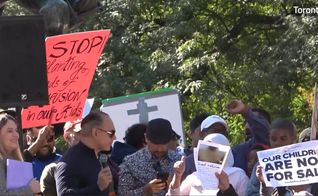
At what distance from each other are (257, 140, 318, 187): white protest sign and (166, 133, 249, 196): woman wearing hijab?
0.92ft

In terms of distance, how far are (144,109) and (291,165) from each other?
3879mm

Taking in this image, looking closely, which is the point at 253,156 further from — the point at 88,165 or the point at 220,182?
the point at 88,165

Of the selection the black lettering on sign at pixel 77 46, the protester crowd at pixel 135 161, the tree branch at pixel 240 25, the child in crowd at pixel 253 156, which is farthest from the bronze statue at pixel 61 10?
the tree branch at pixel 240 25

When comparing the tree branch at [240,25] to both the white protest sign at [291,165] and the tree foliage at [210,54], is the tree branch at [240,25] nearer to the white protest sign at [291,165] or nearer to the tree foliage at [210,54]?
the tree foliage at [210,54]

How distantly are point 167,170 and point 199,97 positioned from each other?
1215 centimetres

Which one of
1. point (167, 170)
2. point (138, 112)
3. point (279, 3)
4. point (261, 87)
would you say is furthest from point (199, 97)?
point (167, 170)

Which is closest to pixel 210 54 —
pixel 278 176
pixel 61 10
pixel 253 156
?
pixel 61 10

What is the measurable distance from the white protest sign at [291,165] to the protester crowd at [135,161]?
8cm

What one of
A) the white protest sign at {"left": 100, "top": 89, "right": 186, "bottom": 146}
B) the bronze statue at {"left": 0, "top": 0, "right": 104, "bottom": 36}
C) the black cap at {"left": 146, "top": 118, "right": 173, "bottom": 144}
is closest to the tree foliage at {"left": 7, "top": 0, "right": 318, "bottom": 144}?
the white protest sign at {"left": 100, "top": 89, "right": 186, "bottom": 146}

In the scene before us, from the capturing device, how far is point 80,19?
9688mm

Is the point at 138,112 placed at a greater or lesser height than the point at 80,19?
lesser

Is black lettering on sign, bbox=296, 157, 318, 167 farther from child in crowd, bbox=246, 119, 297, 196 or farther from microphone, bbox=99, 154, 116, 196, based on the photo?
microphone, bbox=99, 154, 116, 196

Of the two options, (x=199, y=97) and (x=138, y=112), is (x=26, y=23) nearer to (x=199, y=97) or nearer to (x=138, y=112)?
(x=138, y=112)

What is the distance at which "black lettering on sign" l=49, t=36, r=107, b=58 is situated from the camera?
9039 millimetres
